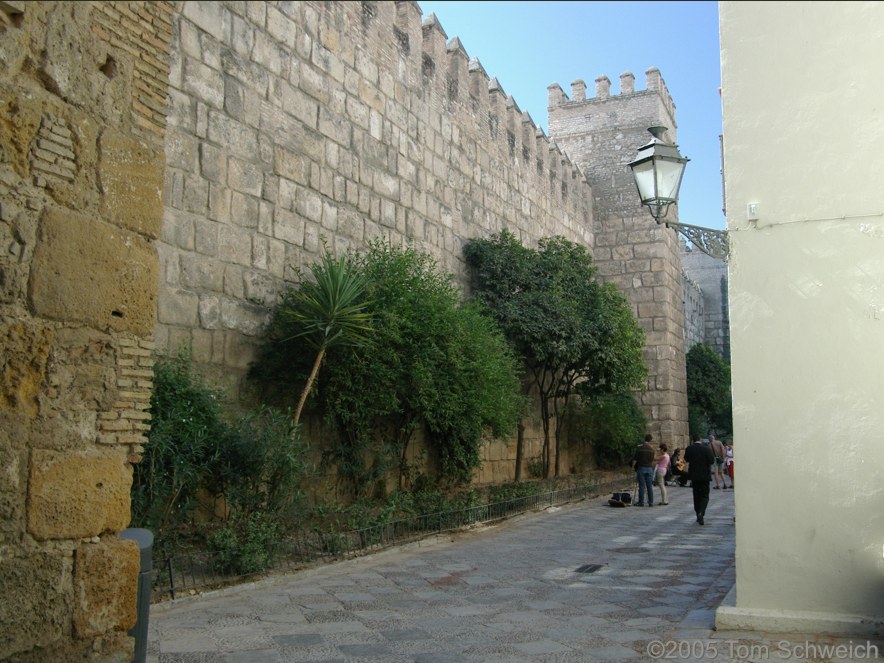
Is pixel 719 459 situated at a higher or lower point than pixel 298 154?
lower

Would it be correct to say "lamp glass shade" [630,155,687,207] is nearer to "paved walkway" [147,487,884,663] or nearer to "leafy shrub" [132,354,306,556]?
"paved walkway" [147,487,884,663]

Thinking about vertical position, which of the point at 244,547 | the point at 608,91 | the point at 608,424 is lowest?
the point at 244,547

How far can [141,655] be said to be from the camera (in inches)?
125

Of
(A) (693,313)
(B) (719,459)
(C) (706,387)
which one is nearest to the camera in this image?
(B) (719,459)

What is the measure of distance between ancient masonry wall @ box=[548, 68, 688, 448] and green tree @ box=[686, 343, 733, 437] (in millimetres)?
4129

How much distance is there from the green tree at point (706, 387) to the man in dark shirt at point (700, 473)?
43.5 ft

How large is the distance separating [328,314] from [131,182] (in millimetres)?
4708

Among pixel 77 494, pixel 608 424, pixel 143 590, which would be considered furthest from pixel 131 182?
pixel 608 424

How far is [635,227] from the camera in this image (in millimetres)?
19281

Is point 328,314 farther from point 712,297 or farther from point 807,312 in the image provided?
point 712,297

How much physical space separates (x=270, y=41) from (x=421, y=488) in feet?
18.3

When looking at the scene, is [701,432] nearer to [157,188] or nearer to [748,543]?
[748,543]

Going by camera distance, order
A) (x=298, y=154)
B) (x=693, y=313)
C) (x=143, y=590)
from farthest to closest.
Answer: (x=693, y=313), (x=298, y=154), (x=143, y=590)

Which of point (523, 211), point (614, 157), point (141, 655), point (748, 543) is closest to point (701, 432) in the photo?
point (614, 157)
